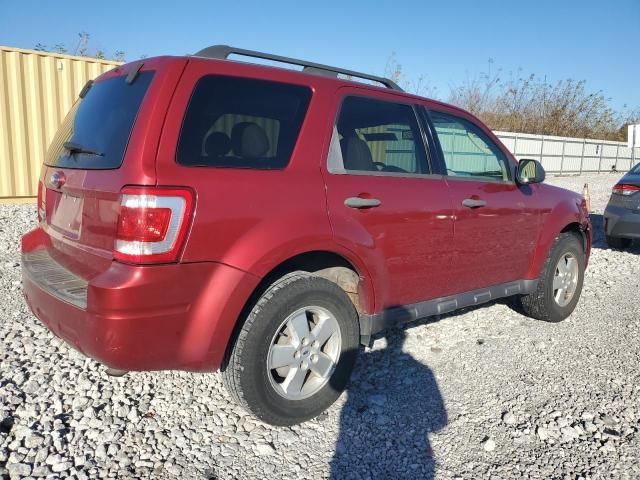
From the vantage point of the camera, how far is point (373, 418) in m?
2.88

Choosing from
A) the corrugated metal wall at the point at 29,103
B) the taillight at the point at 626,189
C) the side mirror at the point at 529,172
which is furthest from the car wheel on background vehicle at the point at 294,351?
the corrugated metal wall at the point at 29,103

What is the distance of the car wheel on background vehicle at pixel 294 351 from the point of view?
2.48m

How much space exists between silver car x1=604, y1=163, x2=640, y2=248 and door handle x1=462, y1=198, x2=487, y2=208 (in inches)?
186

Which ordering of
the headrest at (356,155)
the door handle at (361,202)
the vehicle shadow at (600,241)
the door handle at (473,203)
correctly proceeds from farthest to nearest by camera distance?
the vehicle shadow at (600,241) → the door handle at (473,203) → the headrest at (356,155) → the door handle at (361,202)

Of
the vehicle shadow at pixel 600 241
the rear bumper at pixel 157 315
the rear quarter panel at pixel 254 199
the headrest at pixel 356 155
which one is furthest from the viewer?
the vehicle shadow at pixel 600 241

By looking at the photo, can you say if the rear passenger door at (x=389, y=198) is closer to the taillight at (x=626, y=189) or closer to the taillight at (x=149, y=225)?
the taillight at (x=149, y=225)

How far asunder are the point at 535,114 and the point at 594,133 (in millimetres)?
5287

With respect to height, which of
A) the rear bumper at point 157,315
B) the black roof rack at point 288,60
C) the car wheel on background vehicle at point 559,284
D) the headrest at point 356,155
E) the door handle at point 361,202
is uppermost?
the black roof rack at point 288,60

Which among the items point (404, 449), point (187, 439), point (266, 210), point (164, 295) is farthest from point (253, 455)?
point (266, 210)

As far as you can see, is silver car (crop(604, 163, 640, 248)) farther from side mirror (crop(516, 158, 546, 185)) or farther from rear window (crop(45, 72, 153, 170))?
rear window (crop(45, 72, 153, 170))

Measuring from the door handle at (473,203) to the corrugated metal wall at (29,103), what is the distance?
7872 millimetres

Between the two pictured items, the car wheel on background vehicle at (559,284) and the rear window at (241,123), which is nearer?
the rear window at (241,123)

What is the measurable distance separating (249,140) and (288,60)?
71 cm

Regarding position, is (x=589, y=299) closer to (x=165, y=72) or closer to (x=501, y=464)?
(x=501, y=464)
